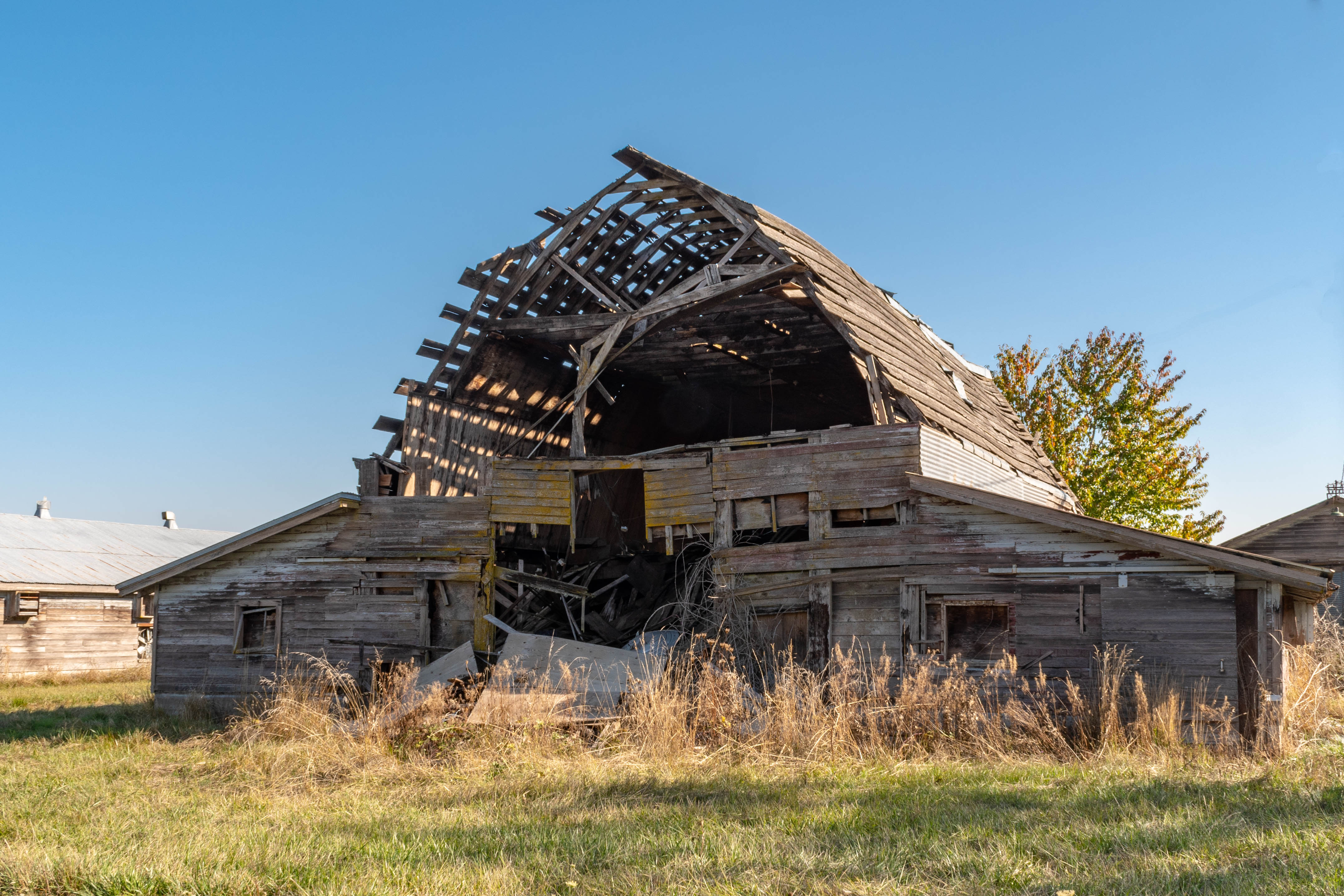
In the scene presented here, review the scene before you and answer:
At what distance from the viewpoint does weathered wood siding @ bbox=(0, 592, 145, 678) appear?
25.9 meters

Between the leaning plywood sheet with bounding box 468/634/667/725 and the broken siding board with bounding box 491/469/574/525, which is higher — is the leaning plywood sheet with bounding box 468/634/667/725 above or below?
below

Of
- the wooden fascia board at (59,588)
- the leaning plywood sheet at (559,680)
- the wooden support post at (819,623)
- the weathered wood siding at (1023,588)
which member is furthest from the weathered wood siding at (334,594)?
the wooden fascia board at (59,588)

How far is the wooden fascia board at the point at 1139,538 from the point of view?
11.4 m

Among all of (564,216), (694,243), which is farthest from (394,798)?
(694,243)

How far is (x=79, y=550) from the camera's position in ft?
100

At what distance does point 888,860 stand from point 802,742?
Answer: 408 cm

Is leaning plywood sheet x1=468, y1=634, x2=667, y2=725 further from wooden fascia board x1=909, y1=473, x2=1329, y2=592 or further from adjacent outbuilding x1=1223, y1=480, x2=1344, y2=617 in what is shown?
adjacent outbuilding x1=1223, y1=480, x2=1344, y2=617

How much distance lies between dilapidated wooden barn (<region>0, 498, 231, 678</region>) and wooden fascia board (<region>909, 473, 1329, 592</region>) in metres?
20.5

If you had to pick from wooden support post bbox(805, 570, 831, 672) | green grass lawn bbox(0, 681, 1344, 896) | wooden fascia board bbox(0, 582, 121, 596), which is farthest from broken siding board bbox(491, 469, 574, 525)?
wooden fascia board bbox(0, 582, 121, 596)

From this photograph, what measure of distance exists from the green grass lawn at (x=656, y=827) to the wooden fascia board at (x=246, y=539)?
6.29 metres

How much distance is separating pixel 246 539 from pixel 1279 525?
Answer: 904 inches

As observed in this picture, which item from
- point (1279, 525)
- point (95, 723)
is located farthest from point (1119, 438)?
point (95, 723)

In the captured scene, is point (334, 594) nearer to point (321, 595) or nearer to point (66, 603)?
point (321, 595)

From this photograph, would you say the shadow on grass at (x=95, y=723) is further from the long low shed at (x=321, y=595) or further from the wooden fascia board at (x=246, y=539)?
the wooden fascia board at (x=246, y=539)
